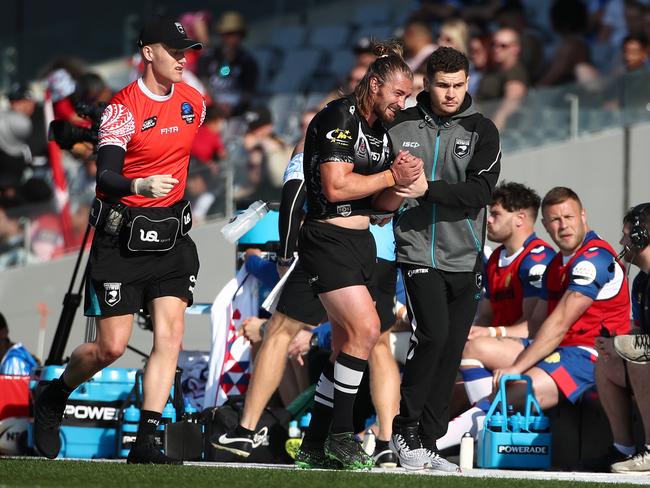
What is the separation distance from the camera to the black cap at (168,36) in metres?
6.46

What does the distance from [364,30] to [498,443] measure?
975 cm

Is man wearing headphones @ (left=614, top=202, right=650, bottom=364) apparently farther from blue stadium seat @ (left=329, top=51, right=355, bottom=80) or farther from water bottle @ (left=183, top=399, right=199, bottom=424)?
blue stadium seat @ (left=329, top=51, right=355, bottom=80)

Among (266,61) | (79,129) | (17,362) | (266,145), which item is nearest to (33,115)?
(266,61)

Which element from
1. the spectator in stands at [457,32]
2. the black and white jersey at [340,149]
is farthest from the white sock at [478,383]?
the spectator in stands at [457,32]

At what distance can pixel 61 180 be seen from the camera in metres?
13.0

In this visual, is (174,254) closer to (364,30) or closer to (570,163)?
(570,163)

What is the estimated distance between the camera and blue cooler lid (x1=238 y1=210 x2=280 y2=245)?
8.45 m

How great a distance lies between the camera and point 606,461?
22.6 feet

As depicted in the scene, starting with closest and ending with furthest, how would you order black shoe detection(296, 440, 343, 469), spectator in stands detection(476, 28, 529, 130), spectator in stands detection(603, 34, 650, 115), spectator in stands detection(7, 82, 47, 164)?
black shoe detection(296, 440, 343, 469) < spectator in stands detection(603, 34, 650, 115) < spectator in stands detection(476, 28, 529, 130) < spectator in stands detection(7, 82, 47, 164)

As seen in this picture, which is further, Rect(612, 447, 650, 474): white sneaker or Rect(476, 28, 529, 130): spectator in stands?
Rect(476, 28, 529, 130): spectator in stands

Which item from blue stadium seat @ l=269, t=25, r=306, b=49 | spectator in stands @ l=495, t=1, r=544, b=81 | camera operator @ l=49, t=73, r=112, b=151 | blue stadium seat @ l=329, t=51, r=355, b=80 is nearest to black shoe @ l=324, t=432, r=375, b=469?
camera operator @ l=49, t=73, r=112, b=151

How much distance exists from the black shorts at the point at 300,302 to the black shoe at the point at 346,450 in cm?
100

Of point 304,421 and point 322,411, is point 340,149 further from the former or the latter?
point 304,421

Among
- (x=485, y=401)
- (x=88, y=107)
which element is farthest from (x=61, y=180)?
(x=485, y=401)
